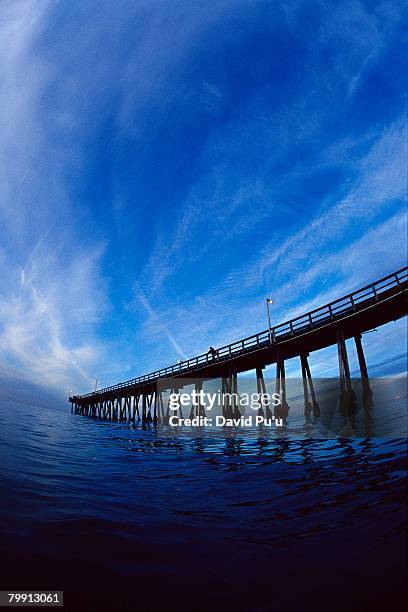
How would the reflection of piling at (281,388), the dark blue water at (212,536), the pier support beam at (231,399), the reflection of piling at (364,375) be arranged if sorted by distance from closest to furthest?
the dark blue water at (212,536) → the reflection of piling at (364,375) → the reflection of piling at (281,388) → the pier support beam at (231,399)

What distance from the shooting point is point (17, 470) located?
206 inches

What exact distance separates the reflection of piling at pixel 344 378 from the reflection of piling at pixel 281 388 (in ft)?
12.7

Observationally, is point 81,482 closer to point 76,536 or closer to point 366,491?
point 76,536

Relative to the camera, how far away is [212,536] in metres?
3.11

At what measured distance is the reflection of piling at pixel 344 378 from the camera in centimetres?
1439

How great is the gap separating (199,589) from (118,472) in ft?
15.0

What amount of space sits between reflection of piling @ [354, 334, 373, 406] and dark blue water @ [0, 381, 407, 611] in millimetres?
9642

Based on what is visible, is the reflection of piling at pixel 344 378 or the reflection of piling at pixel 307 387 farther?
the reflection of piling at pixel 307 387

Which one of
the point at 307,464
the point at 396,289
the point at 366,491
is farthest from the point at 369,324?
the point at 366,491

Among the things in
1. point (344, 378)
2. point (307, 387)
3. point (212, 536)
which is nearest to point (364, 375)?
point (344, 378)

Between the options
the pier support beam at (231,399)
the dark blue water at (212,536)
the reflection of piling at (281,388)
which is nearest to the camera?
the dark blue water at (212,536)

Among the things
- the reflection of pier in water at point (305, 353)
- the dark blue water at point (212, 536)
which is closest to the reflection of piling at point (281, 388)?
the reflection of pier in water at point (305, 353)

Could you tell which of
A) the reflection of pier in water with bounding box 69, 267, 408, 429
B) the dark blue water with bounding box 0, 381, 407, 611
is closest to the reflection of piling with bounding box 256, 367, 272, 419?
the reflection of pier in water with bounding box 69, 267, 408, 429

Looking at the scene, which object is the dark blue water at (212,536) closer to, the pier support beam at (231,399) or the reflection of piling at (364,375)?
the reflection of piling at (364,375)
